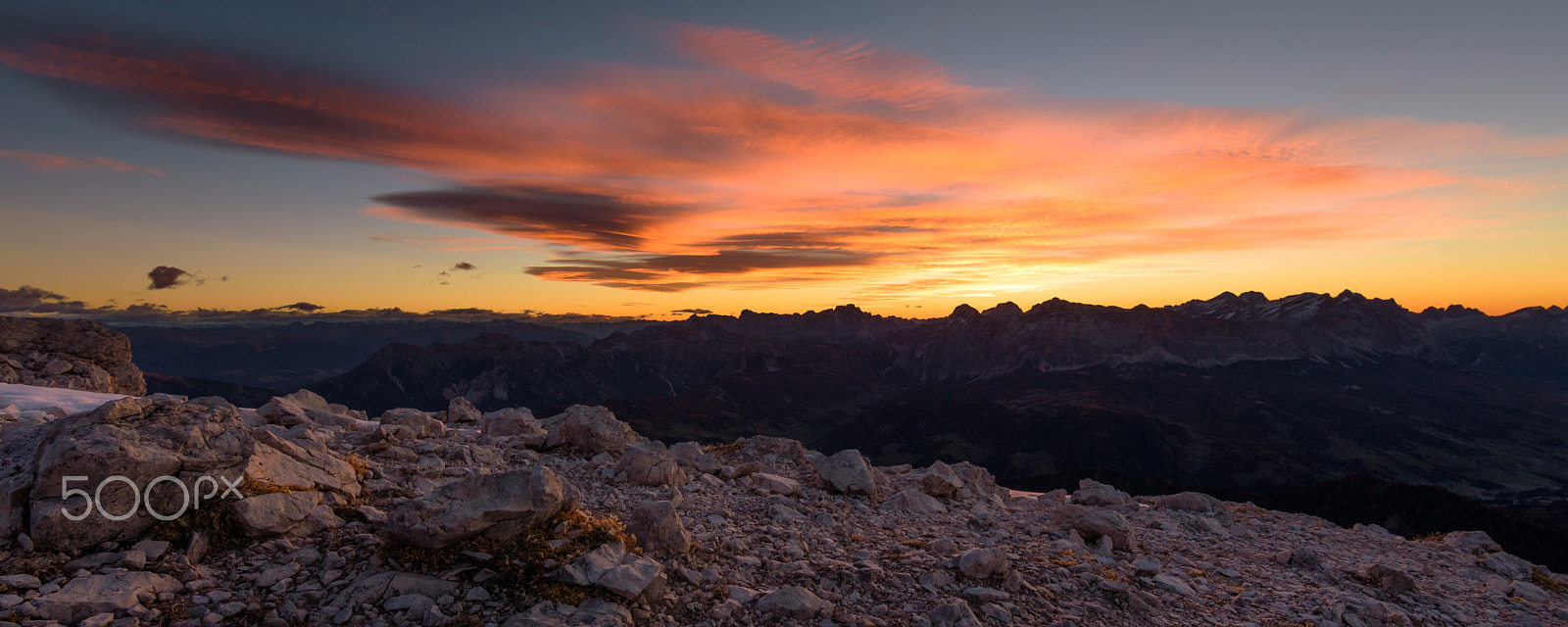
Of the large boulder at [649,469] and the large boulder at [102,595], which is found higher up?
the large boulder at [102,595]

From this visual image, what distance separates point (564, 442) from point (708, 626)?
10.0 meters

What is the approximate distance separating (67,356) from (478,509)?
112 feet

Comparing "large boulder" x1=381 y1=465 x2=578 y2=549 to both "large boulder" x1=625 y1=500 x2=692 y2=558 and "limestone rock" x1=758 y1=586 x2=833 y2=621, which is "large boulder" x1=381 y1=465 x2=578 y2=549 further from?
"limestone rock" x1=758 y1=586 x2=833 y2=621

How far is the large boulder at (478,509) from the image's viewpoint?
958 cm

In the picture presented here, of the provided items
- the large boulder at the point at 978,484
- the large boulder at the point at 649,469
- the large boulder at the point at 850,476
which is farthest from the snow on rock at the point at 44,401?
the large boulder at the point at 978,484

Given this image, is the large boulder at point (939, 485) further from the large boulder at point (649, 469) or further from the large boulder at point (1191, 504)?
the large boulder at point (649, 469)

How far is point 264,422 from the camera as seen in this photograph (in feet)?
54.5

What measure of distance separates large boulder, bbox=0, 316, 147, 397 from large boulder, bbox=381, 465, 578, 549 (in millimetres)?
30196

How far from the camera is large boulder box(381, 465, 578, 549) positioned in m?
9.58

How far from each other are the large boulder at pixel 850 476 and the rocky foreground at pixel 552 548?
0.07 metres

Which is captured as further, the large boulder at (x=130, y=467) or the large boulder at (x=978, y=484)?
the large boulder at (x=978, y=484)

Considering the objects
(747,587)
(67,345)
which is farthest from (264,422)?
(67,345)

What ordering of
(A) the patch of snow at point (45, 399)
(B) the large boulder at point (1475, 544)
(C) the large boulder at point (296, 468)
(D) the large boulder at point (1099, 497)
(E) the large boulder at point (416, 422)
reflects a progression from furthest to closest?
(D) the large boulder at point (1099, 497) < (B) the large boulder at point (1475, 544) < (E) the large boulder at point (416, 422) < (A) the patch of snow at point (45, 399) < (C) the large boulder at point (296, 468)

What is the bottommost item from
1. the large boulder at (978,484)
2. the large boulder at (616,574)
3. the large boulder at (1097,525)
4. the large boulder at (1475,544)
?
the large boulder at (1475,544)
